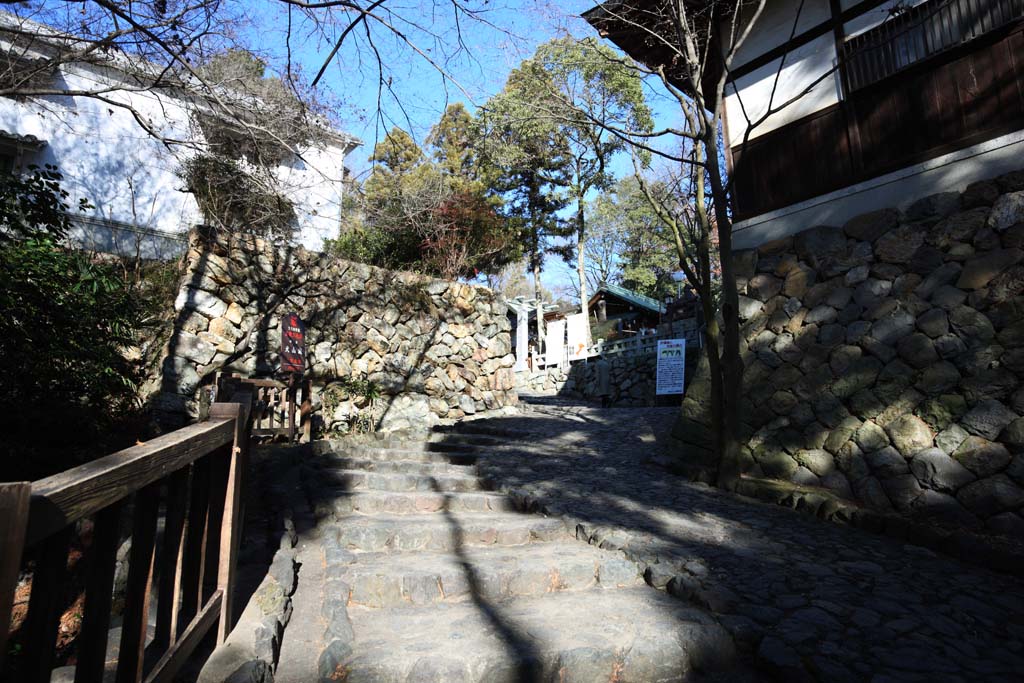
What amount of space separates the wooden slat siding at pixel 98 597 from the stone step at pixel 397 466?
4292 millimetres

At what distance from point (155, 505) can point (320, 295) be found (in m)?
7.51

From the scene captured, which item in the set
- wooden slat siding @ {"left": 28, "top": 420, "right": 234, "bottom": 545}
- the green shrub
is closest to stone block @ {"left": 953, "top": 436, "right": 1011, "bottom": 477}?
wooden slat siding @ {"left": 28, "top": 420, "right": 234, "bottom": 545}

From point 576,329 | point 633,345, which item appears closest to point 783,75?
point 633,345

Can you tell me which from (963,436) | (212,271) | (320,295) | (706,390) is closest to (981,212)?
(963,436)

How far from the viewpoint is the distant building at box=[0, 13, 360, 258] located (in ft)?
34.3

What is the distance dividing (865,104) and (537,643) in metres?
6.93

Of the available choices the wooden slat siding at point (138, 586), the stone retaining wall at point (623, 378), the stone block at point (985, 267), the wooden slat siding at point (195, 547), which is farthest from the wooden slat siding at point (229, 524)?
the stone retaining wall at point (623, 378)

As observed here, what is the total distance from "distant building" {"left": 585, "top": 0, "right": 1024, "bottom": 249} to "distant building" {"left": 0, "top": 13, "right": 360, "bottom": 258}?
24.1 feet

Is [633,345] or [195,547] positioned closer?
[195,547]

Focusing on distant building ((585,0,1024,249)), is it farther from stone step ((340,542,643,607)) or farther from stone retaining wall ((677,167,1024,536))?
stone step ((340,542,643,607))

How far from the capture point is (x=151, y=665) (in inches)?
68.4

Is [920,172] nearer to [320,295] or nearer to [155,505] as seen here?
[155,505]

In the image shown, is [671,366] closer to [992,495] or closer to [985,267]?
[985,267]

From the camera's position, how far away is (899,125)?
5875 millimetres
